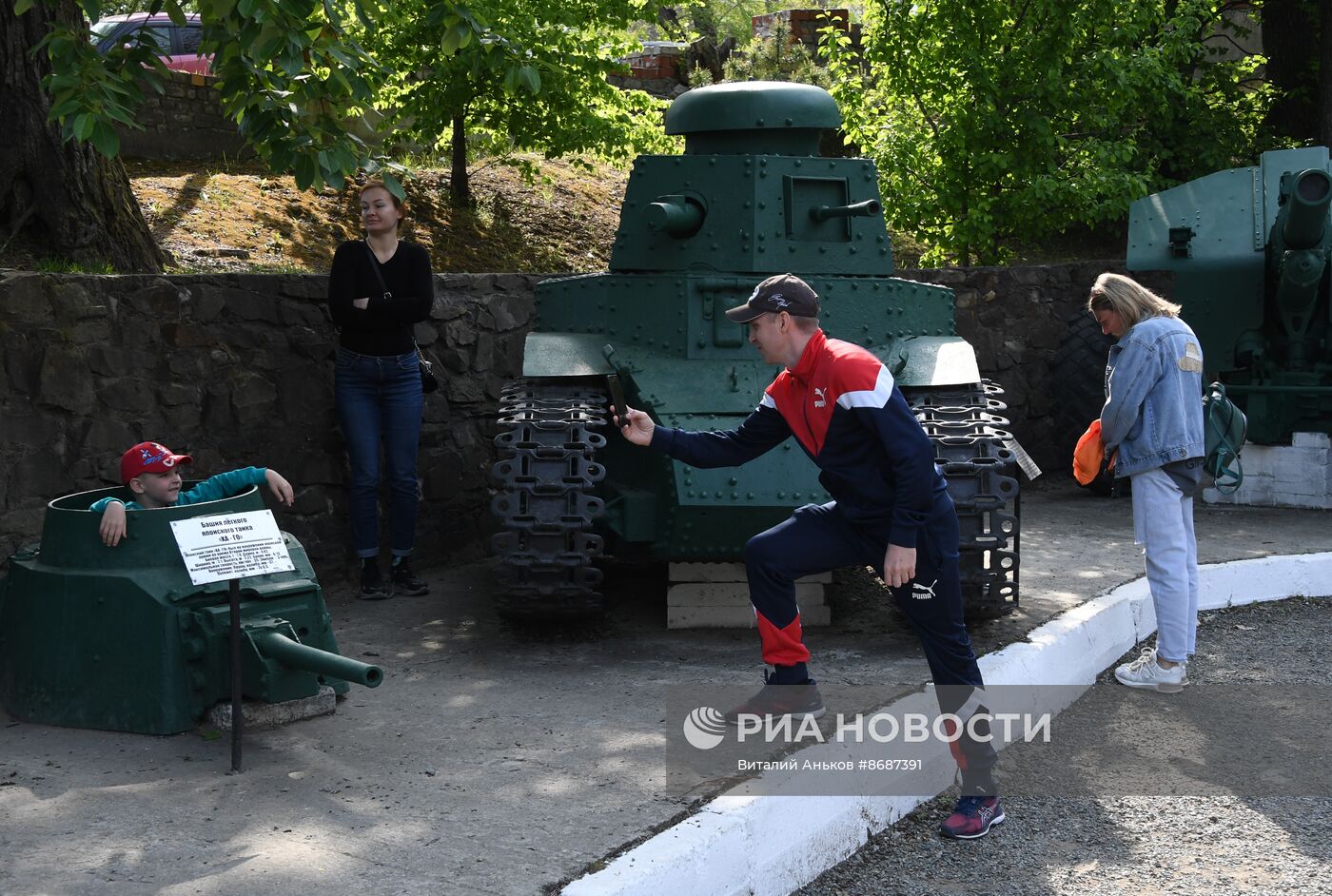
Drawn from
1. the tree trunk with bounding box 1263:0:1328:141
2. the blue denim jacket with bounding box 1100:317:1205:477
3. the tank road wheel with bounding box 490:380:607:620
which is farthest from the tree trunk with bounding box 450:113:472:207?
the tree trunk with bounding box 1263:0:1328:141

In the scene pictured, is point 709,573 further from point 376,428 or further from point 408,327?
point 408,327

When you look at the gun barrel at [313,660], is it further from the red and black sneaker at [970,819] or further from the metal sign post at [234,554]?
the red and black sneaker at [970,819]

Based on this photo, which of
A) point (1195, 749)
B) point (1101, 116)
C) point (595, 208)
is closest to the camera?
point (1195, 749)

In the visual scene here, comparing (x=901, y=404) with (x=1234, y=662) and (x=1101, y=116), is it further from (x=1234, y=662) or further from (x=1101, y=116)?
(x=1101, y=116)

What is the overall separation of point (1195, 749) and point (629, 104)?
7.95 m

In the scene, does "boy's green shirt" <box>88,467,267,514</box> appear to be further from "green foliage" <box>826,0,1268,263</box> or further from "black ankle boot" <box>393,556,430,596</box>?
"green foliage" <box>826,0,1268,263</box>

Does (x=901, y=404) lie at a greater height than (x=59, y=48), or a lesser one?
lesser

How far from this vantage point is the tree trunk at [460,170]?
12.1 metres

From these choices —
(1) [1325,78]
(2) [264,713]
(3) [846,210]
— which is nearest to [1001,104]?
(1) [1325,78]

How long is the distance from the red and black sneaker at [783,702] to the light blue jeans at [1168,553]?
67.8 inches

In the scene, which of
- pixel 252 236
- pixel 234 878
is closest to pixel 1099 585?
pixel 234 878

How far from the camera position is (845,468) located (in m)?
4.62

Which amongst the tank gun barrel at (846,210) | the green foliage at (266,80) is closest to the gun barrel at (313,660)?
the green foliage at (266,80)

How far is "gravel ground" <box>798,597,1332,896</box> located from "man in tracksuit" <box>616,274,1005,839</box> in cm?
16
